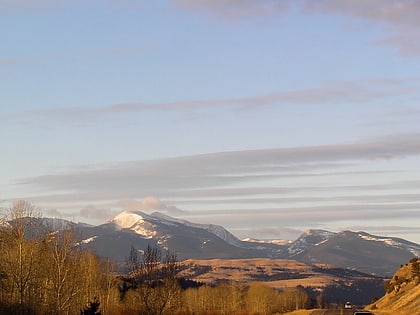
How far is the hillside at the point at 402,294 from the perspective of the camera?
146m

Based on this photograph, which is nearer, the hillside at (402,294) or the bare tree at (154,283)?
the bare tree at (154,283)

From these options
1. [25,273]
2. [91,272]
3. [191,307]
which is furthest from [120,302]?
[25,273]

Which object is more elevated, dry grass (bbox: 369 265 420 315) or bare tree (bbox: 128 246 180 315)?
bare tree (bbox: 128 246 180 315)

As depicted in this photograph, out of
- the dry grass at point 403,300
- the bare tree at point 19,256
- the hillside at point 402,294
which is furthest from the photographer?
the hillside at point 402,294

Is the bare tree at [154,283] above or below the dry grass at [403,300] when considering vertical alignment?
above

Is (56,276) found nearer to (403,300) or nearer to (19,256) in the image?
(19,256)

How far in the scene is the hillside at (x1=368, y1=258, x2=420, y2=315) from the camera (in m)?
146

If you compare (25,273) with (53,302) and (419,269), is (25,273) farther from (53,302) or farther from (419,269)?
(419,269)

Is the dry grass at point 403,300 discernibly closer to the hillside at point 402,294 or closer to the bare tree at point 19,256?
the hillside at point 402,294

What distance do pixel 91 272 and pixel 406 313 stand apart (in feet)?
158

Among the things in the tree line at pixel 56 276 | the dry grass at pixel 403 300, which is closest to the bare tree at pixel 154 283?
the tree line at pixel 56 276

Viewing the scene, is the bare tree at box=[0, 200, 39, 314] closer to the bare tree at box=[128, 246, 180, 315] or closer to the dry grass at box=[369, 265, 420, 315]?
the bare tree at box=[128, 246, 180, 315]

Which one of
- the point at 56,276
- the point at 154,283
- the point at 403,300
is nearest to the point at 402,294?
the point at 403,300

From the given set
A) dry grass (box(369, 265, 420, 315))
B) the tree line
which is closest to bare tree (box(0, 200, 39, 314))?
the tree line
